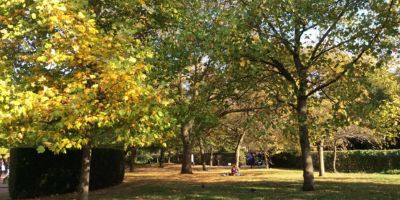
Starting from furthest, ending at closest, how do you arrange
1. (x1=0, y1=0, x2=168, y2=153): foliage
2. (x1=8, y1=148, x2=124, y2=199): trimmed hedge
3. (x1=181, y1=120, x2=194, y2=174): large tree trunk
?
(x1=181, y1=120, x2=194, y2=174): large tree trunk
(x1=8, y1=148, x2=124, y2=199): trimmed hedge
(x1=0, y1=0, x2=168, y2=153): foliage

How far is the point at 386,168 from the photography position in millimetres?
39688

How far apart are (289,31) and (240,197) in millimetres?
6681

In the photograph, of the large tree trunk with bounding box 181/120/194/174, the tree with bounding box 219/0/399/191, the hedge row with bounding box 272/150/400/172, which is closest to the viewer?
the tree with bounding box 219/0/399/191

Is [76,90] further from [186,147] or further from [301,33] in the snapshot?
[186,147]

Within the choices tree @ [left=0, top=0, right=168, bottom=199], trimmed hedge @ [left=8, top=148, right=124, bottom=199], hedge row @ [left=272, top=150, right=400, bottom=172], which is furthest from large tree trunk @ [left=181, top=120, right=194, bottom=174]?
tree @ [left=0, top=0, right=168, bottom=199]

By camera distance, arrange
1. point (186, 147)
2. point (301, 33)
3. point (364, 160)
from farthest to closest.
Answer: point (364, 160), point (186, 147), point (301, 33)

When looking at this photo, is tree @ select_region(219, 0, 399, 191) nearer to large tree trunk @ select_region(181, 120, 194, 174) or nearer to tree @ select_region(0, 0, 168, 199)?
tree @ select_region(0, 0, 168, 199)

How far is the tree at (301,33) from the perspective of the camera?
16688 millimetres

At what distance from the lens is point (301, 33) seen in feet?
60.8

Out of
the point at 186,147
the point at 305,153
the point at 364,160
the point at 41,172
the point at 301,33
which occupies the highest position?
the point at 301,33

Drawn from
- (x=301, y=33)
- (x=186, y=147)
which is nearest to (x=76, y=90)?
(x=301, y=33)

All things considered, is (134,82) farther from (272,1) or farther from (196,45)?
(272,1)

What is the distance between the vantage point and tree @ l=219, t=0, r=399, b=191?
16.7 meters

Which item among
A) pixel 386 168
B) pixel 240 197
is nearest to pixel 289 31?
pixel 240 197
